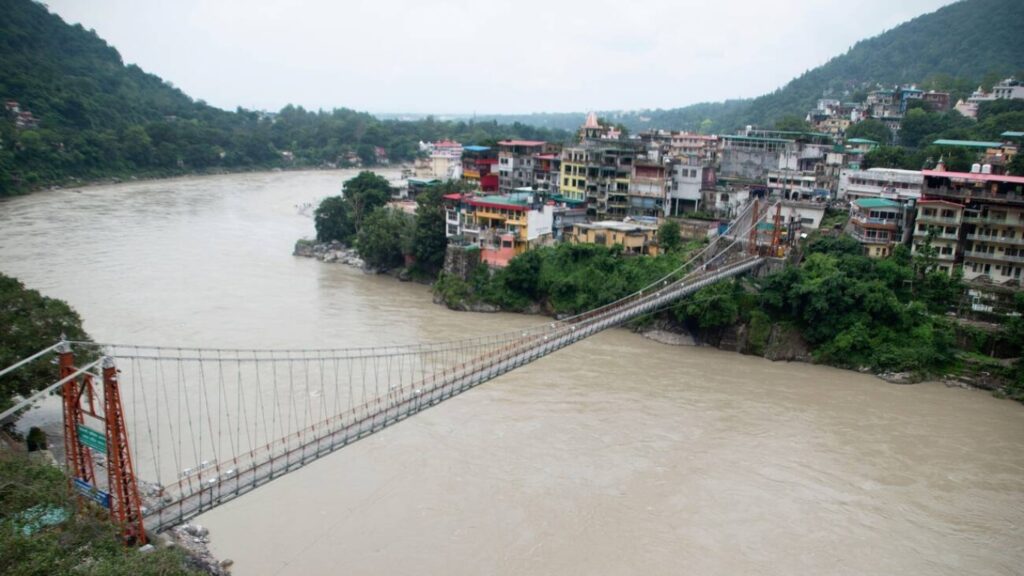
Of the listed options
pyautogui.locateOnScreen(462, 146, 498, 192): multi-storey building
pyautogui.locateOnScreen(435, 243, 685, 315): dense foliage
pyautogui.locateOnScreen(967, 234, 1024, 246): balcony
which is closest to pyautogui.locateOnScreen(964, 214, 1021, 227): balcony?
pyautogui.locateOnScreen(967, 234, 1024, 246): balcony

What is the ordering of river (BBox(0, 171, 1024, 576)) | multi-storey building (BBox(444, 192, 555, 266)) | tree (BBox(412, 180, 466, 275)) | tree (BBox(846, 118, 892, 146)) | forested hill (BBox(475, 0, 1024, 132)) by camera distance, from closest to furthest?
1. river (BBox(0, 171, 1024, 576))
2. multi-storey building (BBox(444, 192, 555, 266))
3. tree (BBox(412, 180, 466, 275))
4. tree (BBox(846, 118, 892, 146))
5. forested hill (BBox(475, 0, 1024, 132))

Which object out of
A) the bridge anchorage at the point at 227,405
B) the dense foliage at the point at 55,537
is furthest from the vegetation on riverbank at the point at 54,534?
the bridge anchorage at the point at 227,405

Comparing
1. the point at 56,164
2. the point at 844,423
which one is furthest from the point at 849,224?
the point at 56,164

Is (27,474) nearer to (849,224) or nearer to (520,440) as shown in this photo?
(520,440)

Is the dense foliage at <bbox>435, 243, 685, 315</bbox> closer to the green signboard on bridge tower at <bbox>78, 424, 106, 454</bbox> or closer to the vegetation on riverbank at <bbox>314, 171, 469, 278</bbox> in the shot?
the vegetation on riverbank at <bbox>314, 171, 469, 278</bbox>

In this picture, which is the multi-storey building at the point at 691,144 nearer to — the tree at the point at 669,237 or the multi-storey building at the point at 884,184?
the multi-storey building at the point at 884,184

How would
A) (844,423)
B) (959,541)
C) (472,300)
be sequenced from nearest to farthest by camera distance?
(959,541), (844,423), (472,300)
